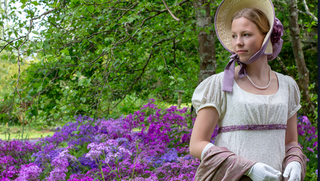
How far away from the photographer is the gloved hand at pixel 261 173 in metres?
1.13

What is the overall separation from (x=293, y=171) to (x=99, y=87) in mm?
2188

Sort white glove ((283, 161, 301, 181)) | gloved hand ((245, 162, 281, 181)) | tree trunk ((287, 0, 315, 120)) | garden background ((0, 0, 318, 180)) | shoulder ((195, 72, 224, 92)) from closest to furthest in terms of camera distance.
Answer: gloved hand ((245, 162, 281, 181))
white glove ((283, 161, 301, 181))
shoulder ((195, 72, 224, 92))
garden background ((0, 0, 318, 180))
tree trunk ((287, 0, 315, 120))

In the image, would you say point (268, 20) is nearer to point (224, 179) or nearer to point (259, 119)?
point (259, 119)

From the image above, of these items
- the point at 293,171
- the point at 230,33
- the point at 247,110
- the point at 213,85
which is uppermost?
the point at 230,33

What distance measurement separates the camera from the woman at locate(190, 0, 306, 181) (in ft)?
4.15

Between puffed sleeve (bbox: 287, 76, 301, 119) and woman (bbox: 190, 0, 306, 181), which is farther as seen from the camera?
puffed sleeve (bbox: 287, 76, 301, 119)

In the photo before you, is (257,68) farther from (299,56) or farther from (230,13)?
(299,56)

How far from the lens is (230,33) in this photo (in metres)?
1.48

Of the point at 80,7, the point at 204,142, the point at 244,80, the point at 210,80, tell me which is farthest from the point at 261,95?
the point at 80,7

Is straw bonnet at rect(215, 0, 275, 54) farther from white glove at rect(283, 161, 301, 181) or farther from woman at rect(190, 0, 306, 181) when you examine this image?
white glove at rect(283, 161, 301, 181)

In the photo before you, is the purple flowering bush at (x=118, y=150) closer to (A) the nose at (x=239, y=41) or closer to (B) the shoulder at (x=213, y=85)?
(B) the shoulder at (x=213, y=85)

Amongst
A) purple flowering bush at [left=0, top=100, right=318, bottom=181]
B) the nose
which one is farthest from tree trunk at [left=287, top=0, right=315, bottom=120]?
the nose

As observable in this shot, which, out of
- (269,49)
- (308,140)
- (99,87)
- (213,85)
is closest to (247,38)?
(269,49)

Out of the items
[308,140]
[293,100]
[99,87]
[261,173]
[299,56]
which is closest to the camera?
[261,173]
